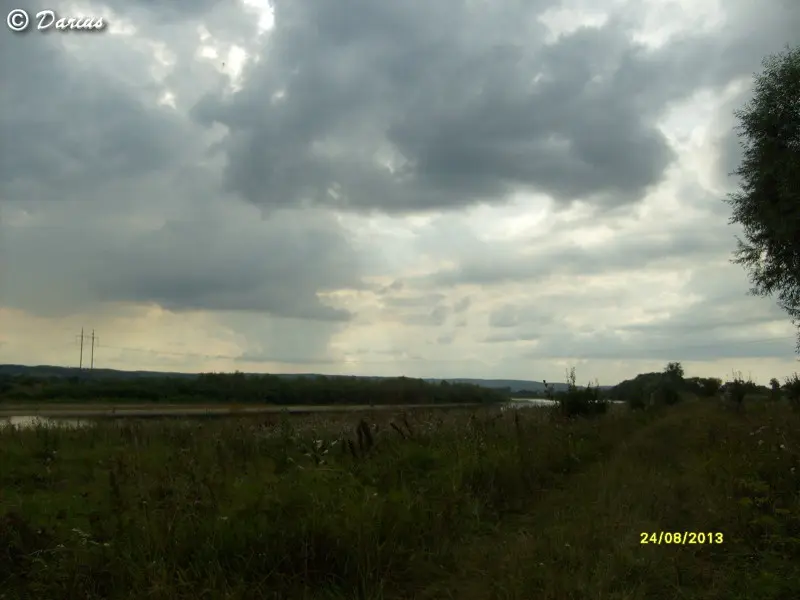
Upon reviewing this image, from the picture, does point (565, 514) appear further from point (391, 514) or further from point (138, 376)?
point (138, 376)

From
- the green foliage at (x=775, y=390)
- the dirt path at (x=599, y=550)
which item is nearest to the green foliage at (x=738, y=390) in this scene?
the green foliage at (x=775, y=390)

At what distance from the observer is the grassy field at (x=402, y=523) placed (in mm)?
5141

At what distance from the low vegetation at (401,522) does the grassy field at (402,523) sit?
0.06ft

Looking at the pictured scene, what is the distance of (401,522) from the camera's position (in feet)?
20.4

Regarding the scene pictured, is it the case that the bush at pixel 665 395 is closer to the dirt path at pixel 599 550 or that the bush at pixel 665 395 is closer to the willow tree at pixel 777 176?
the willow tree at pixel 777 176

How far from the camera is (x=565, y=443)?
1108cm

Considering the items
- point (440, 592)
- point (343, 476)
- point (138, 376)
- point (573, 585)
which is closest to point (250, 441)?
point (343, 476)

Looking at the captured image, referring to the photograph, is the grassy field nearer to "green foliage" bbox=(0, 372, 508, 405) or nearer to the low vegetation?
the low vegetation

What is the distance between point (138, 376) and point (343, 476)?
3944 cm

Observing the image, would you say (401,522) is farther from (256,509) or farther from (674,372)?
(674,372)

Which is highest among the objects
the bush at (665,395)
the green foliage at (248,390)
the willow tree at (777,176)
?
the willow tree at (777,176)

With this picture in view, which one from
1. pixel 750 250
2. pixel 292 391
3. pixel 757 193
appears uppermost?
pixel 757 193
